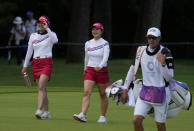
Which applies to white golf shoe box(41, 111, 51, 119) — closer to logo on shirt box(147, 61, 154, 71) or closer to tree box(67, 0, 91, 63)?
logo on shirt box(147, 61, 154, 71)

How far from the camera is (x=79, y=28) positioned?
32.8 m

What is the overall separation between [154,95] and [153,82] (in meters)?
0.20

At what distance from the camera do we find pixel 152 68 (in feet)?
34.1

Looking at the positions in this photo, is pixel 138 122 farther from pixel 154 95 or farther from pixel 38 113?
pixel 38 113

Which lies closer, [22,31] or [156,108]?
[156,108]

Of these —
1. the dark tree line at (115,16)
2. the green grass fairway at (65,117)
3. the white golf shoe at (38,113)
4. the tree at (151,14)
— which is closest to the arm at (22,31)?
the dark tree line at (115,16)

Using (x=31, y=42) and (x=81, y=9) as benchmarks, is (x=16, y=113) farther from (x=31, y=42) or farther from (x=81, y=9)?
(x=81, y=9)

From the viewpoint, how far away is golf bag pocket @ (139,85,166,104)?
1041 cm

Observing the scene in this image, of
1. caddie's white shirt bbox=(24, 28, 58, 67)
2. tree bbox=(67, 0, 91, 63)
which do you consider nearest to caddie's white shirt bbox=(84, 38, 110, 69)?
caddie's white shirt bbox=(24, 28, 58, 67)

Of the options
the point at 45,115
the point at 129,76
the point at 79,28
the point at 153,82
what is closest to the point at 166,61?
the point at 153,82

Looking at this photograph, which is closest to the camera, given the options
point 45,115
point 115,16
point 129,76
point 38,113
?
point 129,76

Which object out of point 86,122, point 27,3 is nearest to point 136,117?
point 86,122

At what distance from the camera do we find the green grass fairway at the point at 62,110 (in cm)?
1334

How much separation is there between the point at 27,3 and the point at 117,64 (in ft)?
36.1
